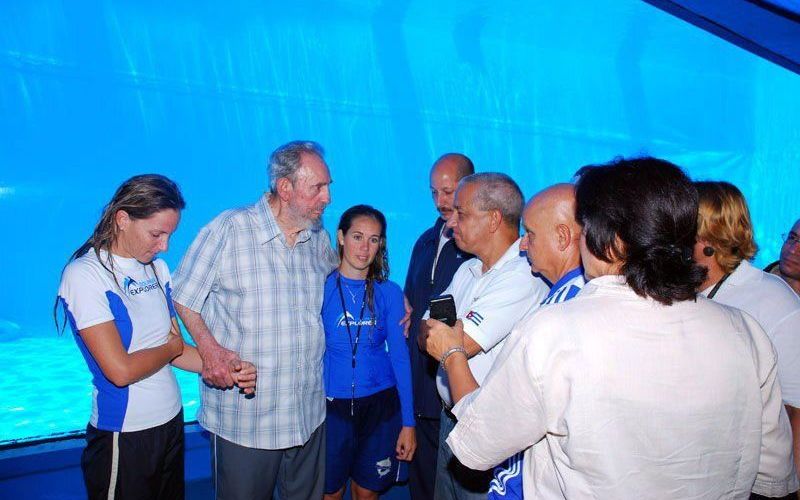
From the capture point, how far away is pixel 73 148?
23188 millimetres

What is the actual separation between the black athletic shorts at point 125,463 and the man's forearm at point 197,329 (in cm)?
34

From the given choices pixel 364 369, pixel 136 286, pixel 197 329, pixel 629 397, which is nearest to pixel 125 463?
pixel 197 329

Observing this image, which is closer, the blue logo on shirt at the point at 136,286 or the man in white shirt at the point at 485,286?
the man in white shirt at the point at 485,286

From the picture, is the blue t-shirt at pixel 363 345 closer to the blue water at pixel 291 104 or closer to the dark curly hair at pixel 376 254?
the dark curly hair at pixel 376 254

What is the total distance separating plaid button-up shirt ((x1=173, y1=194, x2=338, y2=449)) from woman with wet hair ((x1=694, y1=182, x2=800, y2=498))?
64.5 inches

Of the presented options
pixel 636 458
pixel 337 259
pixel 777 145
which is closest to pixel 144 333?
pixel 337 259

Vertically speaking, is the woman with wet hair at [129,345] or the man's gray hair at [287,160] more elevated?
the man's gray hair at [287,160]

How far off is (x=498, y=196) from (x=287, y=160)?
0.95 metres

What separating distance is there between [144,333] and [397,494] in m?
2.23

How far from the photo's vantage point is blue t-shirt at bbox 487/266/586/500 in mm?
1547

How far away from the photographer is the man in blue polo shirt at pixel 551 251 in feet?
5.26

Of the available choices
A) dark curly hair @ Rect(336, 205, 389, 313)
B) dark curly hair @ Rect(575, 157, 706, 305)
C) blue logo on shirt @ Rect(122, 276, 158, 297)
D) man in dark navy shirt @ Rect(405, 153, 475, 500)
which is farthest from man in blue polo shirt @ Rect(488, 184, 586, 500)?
blue logo on shirt @ Rect(122, 276, 158, 297)

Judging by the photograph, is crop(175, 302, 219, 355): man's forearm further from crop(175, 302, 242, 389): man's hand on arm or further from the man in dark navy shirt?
the man in dark navy shirt

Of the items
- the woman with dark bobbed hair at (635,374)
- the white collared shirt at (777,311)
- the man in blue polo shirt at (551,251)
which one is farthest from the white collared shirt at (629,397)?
the white collared shirt at (777,311)
